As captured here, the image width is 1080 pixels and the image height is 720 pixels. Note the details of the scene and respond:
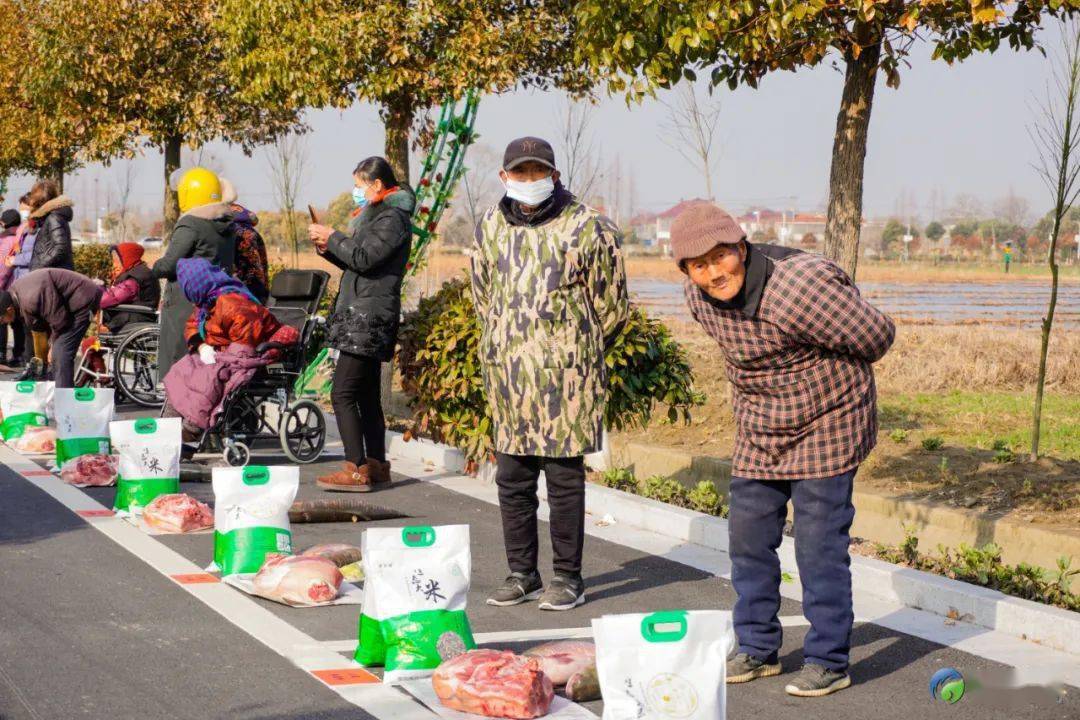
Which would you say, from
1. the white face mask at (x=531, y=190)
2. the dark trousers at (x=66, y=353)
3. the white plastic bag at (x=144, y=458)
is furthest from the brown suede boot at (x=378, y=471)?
the dark trousers at (x=66, y=353)

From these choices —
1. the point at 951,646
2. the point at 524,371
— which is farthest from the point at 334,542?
the point at 951,646

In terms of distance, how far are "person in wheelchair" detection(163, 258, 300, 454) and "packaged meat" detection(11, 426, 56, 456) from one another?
3.86 feet

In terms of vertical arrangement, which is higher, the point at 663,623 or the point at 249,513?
the point at 663,623

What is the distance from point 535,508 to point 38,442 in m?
5.61

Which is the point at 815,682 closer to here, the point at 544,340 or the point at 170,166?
the point at 544,340

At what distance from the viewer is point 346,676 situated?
17.7ft

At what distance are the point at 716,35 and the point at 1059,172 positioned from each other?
11.4ft

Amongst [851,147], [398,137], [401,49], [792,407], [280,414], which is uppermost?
[401,49]

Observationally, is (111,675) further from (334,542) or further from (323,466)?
(323,466)

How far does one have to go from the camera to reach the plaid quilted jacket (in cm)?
518

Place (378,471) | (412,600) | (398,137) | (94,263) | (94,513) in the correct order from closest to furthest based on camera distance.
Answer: (412,600)
(94,513)
(378,471)
(398,137)
(94,263)

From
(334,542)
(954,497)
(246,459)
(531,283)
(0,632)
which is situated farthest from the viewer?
(246,459)

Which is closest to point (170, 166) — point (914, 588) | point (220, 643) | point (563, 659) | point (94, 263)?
point (94, 263)

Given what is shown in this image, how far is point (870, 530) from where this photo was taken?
9.37 metres
